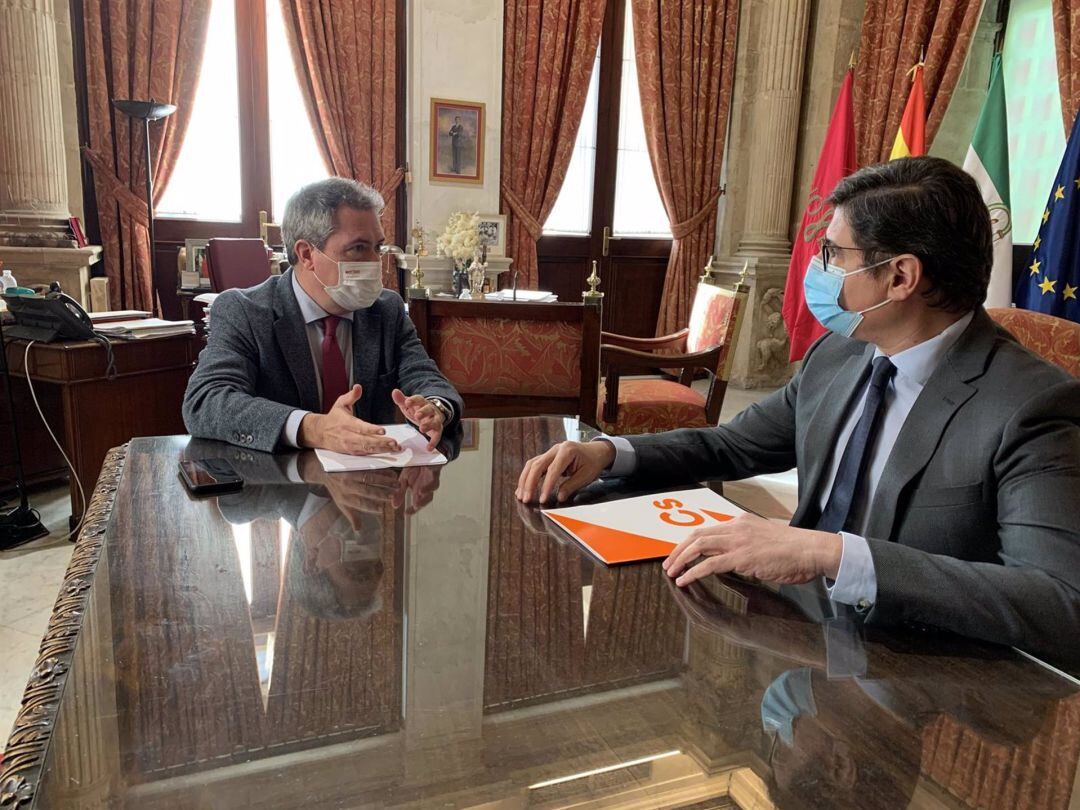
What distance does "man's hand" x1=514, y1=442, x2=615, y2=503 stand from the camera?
4.50 ft

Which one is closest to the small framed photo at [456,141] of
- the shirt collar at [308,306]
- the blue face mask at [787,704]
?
the shirt collar at [308,306]

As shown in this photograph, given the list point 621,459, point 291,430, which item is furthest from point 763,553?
point 291,430

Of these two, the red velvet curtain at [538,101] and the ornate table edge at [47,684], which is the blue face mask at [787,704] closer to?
the ornate table edge at [47,684]

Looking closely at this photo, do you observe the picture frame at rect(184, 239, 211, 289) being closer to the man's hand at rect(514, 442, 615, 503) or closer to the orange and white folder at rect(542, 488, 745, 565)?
the man's hand at rect(514, 442, 615, 503)

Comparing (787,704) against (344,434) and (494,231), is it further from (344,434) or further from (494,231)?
(494,231)

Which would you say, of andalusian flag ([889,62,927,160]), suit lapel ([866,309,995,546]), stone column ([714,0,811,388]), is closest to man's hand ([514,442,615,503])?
suit lapel ([866,309,995,546])

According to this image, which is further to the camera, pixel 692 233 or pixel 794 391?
pixel 692 233

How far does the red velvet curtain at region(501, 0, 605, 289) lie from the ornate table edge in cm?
559

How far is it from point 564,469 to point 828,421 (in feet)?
1.58

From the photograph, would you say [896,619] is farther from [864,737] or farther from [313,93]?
[313,93]

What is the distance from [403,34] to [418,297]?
151 inches

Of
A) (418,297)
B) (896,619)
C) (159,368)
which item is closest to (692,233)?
(418,297)

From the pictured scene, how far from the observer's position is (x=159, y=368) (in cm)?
337

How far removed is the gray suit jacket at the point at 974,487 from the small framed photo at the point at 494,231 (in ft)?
16.3
